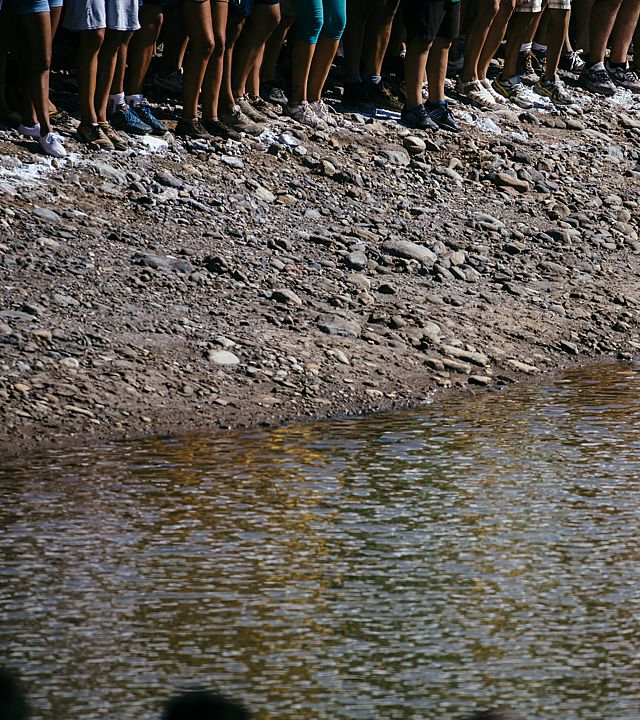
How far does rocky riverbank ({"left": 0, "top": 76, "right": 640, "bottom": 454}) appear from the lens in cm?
735

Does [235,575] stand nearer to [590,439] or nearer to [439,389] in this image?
[590,439]

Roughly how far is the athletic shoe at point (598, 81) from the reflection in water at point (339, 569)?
25.4 ft

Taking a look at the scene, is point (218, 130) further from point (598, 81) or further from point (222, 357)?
point (598, 81)

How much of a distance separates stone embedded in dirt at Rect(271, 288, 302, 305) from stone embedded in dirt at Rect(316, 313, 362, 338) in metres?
0.21

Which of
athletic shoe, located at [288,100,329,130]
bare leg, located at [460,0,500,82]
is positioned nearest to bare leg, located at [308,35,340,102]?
athletic shoe, located at [288,100,329,130]

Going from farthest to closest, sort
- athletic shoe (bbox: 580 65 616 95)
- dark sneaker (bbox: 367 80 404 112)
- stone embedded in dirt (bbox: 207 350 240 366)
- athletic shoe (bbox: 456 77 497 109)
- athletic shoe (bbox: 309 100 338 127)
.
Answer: athletic shoe (bbox: 580 65 616 95), athletic shoe (bbox: 456 77 497 109), dark sneaker (bbox: 367 80 404 112), athletic shoe (bbox: 309 100 338 127), stone embedded in dirt (bbox: 207 350 240 366)

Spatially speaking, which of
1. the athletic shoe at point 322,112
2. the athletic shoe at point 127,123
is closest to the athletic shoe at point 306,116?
the athletic shoe at point 322,112

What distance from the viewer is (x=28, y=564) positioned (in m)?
5.21

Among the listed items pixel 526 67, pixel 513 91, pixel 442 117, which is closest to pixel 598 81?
pixel 526 67

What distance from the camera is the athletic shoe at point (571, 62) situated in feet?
49.4

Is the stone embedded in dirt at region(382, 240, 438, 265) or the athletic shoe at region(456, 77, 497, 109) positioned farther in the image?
the athletic shoe at region(456, 77, 497, 109)

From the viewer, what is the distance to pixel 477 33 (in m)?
13.0

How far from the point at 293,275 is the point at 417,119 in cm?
366

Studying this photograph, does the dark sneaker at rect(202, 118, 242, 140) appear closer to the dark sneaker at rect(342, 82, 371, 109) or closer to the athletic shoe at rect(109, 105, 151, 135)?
the athletic shoe at rect(109, 105, 151, 135)
